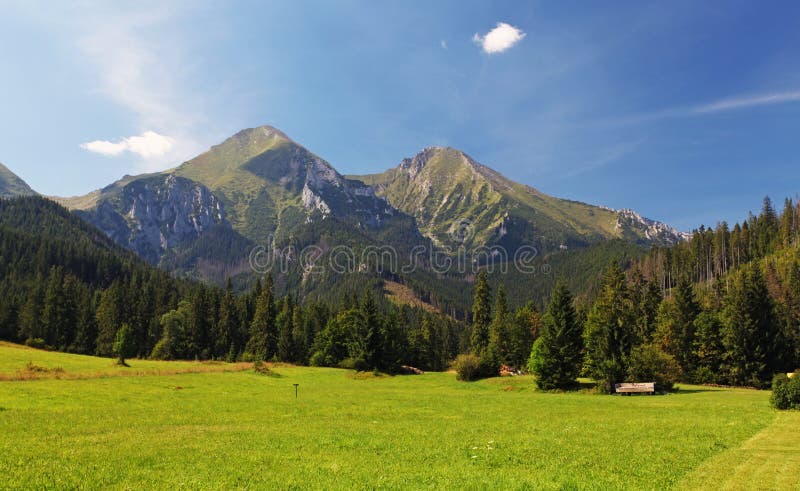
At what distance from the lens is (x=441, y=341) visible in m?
153

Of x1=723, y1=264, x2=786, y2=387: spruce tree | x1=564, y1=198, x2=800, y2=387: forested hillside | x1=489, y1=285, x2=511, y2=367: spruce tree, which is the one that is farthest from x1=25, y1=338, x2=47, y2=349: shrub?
x1=723, y1=264, x2=786, y2=387: spruce tree

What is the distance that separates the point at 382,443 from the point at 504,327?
74866 mm

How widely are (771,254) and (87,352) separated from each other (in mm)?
216137

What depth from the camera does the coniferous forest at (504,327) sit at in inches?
2392

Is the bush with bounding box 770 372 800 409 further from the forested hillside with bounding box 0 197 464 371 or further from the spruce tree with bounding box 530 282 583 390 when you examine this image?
the forested hillside with bounding box 0 197 464 371

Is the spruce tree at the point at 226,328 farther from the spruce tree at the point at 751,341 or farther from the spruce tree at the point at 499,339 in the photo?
the spruce tree at the point at 751,341

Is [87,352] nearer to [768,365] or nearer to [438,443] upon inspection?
[438,443]

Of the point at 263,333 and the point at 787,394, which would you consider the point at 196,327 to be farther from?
the point at 787,394

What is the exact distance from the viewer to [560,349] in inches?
2363

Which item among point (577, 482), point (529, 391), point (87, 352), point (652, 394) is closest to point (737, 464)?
point (577, 482)

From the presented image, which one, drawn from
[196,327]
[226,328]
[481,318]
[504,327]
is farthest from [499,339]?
[196,327]

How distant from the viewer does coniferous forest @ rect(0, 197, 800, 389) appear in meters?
60.8

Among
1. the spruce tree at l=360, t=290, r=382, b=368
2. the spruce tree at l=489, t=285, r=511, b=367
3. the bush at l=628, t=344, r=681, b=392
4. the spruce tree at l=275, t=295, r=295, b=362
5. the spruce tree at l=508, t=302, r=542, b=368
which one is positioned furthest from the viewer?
the spruce tree at l=275, t=295, r=295, b=362

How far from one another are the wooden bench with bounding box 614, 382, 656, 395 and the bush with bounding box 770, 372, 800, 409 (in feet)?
58.7
